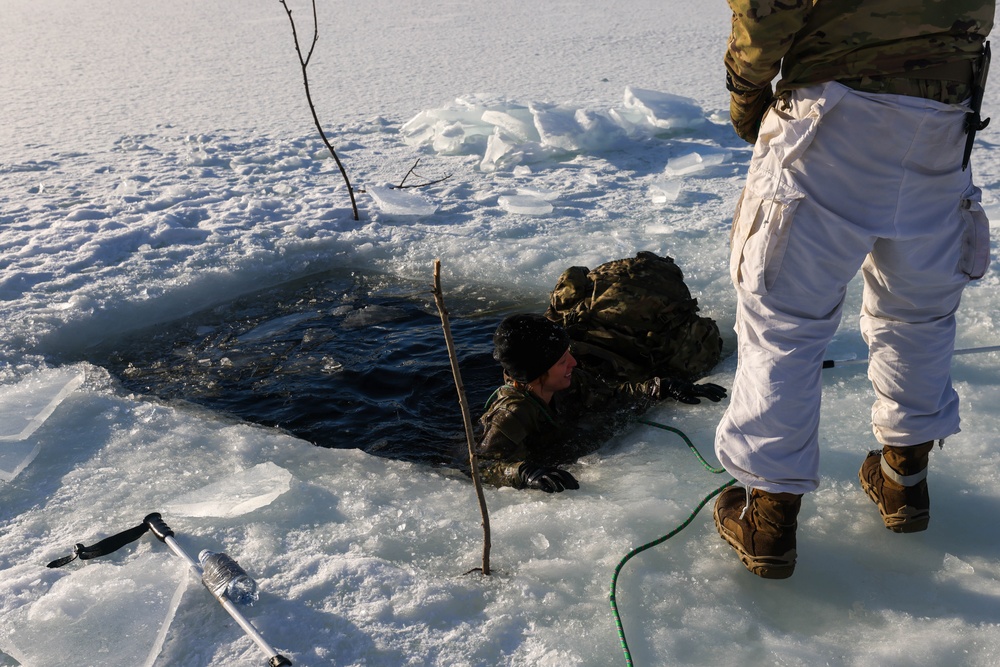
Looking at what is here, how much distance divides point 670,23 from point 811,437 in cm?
1148

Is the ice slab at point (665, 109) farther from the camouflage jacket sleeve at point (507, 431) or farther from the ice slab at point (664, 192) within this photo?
the camouflage jacket sleeve at point (507, 431)

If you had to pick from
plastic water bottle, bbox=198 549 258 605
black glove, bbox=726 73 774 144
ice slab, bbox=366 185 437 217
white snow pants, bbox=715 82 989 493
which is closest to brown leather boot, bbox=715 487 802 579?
white snow pants, bbox=715 82 989 493

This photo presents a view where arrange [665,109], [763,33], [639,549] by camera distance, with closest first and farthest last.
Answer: [763,33], [639,549], [665,109]

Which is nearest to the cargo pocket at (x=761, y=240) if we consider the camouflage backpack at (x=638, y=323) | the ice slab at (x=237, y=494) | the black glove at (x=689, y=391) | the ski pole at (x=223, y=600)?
the black glove at (x=689, y=391)

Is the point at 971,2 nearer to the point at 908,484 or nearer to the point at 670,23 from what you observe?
the point at 908,484

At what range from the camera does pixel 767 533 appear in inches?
95.0

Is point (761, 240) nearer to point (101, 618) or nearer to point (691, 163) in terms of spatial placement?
point (101, 618)

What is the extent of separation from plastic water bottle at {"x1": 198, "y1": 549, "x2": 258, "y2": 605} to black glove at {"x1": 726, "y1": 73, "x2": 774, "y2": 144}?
1.90 m

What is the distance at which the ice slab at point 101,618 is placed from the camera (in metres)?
2.24

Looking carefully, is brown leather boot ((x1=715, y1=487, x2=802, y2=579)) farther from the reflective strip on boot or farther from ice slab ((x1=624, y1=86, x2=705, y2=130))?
ice slab ((x1=624, y1=86, x2=705, y2=130))

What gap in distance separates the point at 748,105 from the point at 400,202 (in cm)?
Answer: 433

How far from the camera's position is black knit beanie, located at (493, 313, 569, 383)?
356 centimetres

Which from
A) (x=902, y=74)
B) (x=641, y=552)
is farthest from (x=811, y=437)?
(x=902, y=74)

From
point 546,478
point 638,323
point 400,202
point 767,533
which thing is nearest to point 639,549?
point 767,533
